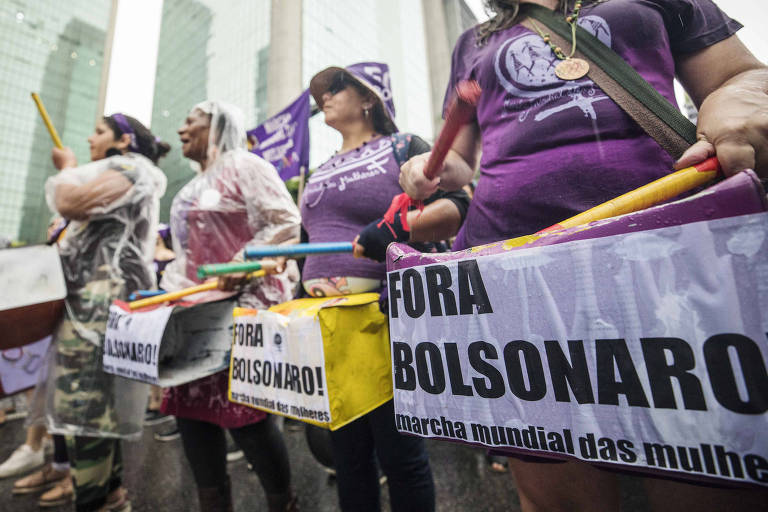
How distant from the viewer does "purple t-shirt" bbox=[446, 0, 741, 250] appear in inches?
28.9

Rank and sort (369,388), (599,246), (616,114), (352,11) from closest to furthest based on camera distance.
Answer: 1. (599,246)
2. (616,114)
3. (369,388)
4. (352,11)

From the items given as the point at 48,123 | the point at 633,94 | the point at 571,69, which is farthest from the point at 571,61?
the point at 48,123

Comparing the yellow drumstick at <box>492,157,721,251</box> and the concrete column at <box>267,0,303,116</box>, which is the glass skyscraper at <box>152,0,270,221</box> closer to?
the concrete column at <box>267,0,303,116</box>

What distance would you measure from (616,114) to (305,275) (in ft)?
3.74

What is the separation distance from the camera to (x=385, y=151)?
1.43m

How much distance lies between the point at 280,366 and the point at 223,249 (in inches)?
36.7

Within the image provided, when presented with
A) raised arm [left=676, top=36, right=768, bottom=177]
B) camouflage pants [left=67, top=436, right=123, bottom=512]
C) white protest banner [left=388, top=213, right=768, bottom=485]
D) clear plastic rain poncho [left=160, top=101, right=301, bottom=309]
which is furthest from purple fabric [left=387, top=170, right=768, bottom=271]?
camouflage pants [left=67, top=436, right=123, bottom=512]

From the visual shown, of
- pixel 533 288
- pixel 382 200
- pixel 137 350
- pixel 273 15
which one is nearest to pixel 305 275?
pixel 382 200

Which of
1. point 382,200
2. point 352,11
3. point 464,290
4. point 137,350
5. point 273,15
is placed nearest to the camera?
point 464,290

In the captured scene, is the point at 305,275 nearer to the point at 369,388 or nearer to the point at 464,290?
the point at 369,388

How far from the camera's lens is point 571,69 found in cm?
81

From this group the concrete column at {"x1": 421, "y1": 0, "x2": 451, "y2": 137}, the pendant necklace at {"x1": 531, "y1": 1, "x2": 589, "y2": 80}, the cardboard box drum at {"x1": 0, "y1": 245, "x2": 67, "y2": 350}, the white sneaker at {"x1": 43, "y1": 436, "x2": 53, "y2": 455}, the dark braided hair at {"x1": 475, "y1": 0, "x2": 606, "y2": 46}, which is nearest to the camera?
the pendant necklace at {"x1": 531, "y1": 1, "x2": 589, "y2": 80}

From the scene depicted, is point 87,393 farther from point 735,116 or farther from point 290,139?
point 290,139

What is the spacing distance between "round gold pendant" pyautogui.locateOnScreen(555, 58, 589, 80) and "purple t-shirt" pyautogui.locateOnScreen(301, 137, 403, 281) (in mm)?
681
